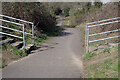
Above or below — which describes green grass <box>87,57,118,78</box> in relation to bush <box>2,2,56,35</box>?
below

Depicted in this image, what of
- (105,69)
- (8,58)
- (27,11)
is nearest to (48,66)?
(8,58)

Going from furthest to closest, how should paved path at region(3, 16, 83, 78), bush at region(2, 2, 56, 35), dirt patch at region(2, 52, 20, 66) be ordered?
bush at region(2, 2, 56, 35), dirt patch at region(2, 52, 20, 66), paved path at region(3, 16, 83, 78)

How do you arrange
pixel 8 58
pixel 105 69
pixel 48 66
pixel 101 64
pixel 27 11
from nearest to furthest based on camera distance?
pixel 105 69 < pixel 101 64 < pixel 48 66 < pixel 8 58 < pixel 27 11

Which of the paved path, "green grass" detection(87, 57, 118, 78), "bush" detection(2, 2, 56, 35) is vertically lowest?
the paved path

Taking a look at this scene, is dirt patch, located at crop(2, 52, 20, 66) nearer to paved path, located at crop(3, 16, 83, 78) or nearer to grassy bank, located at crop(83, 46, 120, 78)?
paved path, located at crop(3, 16, 83, 78)

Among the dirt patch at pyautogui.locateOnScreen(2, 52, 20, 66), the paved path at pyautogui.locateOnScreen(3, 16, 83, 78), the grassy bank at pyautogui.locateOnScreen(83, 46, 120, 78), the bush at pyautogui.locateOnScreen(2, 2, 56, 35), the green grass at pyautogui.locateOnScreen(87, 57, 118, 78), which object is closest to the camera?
the green grass at pyautogui.locateOnScreen(87, 57, 118, 78)

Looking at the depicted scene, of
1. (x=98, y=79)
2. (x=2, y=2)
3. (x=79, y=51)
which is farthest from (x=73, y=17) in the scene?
(x=98, y=79)

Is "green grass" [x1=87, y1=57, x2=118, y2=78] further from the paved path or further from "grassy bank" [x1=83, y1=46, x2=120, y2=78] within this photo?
the paved path

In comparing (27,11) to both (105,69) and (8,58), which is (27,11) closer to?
(8,58)

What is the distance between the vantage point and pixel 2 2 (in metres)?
11.6

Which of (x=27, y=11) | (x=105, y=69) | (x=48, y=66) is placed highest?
(x=27, y=11)

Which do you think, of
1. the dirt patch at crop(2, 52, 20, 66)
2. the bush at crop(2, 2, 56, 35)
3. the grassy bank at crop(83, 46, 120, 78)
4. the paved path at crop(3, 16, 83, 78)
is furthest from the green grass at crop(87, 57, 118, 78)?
the bush at crop(2, 2, 56, 35)

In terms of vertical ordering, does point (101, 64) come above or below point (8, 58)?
above

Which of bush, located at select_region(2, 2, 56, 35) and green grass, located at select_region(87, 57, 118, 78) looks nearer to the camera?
green grass, located at select_region(87, 57, 118, 78)
